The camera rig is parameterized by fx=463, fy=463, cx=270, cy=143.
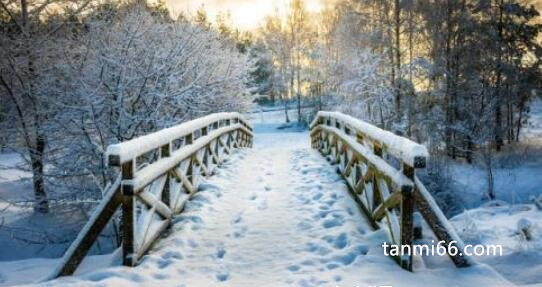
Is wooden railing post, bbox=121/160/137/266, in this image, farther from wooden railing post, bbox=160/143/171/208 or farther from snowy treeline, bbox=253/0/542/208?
snowy treeline, bbox=253/0/542/208

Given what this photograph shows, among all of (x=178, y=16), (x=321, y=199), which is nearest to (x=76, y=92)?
(x=321, y=199)

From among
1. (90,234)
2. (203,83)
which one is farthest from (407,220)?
(203,83)

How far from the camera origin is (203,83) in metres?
15.8

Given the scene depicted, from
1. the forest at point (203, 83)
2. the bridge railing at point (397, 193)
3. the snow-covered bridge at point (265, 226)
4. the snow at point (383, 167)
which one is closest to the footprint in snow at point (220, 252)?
the snow-covered bridge at point (265, 226)

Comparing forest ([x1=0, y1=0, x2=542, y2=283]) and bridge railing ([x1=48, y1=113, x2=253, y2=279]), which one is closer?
bridge railing ([x1=48, y1=113, x2=253, y2=279])

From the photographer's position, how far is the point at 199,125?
848cm

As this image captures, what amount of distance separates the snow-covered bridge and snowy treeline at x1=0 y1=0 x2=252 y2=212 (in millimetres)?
4131

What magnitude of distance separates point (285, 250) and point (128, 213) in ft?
5.76

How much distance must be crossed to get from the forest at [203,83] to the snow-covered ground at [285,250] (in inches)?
138

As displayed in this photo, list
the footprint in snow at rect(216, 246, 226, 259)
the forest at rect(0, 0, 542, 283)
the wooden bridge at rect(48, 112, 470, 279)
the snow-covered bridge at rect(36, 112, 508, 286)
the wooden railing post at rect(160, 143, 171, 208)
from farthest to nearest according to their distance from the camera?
the forest at rect(0, 0, 542, 283)
the wooden railing post at rect(160, 143, 171, 208)
the footprint in snow at rect(216, 246, 226, 259)
the wooden bridge at rect(48, 112, 470, 279)
the snow-covered bridge at rect(36, 112, 508, 286)

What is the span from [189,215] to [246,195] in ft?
5.42

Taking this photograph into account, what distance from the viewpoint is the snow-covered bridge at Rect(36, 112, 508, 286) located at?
14.4 ft

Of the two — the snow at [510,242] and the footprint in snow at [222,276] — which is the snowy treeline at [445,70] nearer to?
the snow at [510,242]

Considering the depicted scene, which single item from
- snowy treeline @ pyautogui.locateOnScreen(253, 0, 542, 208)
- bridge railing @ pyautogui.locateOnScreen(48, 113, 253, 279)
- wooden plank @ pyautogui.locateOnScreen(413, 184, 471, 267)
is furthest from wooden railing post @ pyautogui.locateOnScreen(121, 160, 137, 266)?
snowy treeline @ pyautogui.locateOnScreen(253, 0, 542, 208)
